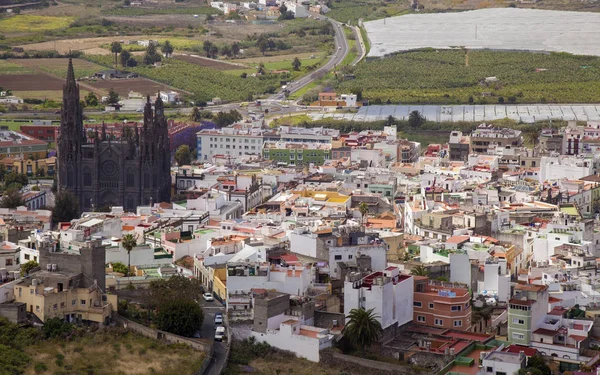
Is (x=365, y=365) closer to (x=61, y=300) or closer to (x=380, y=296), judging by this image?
(x=380, y=296)

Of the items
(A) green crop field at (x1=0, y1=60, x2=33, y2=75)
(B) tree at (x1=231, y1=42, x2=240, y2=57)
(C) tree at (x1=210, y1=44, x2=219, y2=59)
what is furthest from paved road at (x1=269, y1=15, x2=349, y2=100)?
(A) green crop field at (x1=0, y1=60, x2=33, y2=75)

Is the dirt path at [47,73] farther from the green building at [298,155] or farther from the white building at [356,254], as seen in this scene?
the white building at [356,254]

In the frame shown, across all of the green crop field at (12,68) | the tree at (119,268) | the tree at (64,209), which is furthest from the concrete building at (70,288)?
the green crop field at (12,68)

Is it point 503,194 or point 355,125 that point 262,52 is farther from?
point 503,194

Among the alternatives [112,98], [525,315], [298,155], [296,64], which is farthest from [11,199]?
[296,64]

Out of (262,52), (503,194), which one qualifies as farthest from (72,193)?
(262,52)
